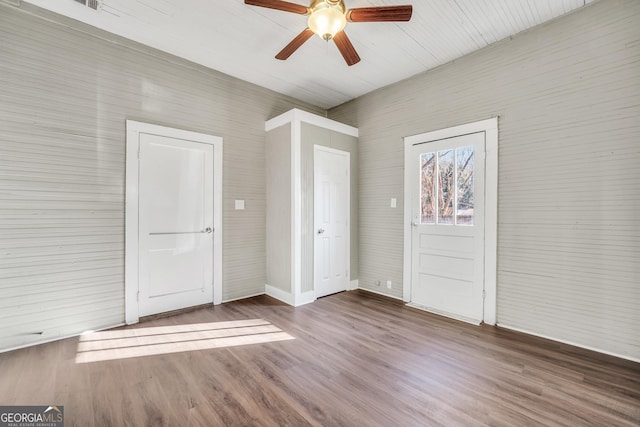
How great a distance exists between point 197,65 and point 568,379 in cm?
494

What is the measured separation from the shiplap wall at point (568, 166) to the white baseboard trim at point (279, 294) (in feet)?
8.31

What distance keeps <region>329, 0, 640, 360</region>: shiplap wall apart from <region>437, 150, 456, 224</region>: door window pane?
0.44 metres

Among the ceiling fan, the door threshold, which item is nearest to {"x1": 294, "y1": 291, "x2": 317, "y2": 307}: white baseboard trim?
the door threshold

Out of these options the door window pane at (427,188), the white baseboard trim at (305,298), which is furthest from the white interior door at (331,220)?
the door window pane at (427,188)

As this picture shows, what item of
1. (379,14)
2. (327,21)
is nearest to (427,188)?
(379,14)

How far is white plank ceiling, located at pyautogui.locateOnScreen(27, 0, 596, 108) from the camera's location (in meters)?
2.56

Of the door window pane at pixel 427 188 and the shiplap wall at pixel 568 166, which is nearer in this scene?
the shiplap wall at pixel 568 166

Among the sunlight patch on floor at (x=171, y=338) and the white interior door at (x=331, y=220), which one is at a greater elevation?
the white interior door at (x=331, y=220)

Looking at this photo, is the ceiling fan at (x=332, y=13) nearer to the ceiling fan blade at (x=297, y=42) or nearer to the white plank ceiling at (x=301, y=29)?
the ceiling fan blade at (x=297, y=42)

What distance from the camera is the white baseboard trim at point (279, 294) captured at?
3.79 metres

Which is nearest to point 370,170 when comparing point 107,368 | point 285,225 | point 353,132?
point 353,132

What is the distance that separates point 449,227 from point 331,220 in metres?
1.64

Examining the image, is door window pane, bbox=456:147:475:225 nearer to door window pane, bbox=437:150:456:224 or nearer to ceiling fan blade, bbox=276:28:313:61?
door window pane, bbox=437:150:456:224

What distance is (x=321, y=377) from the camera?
6.96 feet
